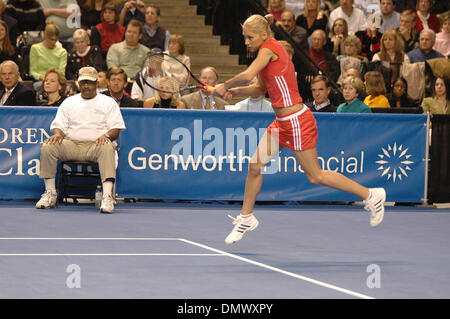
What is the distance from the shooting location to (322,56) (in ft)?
49.9

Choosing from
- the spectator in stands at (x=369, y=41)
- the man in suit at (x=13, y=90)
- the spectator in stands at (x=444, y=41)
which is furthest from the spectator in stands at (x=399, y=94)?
the man in suit at (x=13, y=90)

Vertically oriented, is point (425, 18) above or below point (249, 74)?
above

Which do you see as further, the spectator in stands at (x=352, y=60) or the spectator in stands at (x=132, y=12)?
the spectator in stands at (x=132, y=12)

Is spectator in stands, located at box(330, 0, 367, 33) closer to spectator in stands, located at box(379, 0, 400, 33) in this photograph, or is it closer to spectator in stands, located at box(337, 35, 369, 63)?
spectator in stands, located at box(379, 0, 400, 33)

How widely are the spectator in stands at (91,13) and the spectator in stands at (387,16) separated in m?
5.36

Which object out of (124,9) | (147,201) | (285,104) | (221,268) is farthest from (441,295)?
(124,9)

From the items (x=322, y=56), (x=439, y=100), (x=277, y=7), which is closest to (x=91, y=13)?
(x=277, y=7)

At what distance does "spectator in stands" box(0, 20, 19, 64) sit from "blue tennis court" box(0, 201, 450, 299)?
136 inches

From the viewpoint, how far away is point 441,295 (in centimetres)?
600

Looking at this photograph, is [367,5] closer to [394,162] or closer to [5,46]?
[394,162]

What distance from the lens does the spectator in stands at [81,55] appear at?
1379 cm

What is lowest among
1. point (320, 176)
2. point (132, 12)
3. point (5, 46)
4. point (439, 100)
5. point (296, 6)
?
point (320, 176)

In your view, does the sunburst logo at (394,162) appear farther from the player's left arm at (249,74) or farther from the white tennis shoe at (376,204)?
the player's left arm at (249,74)

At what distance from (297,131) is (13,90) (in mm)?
5641
